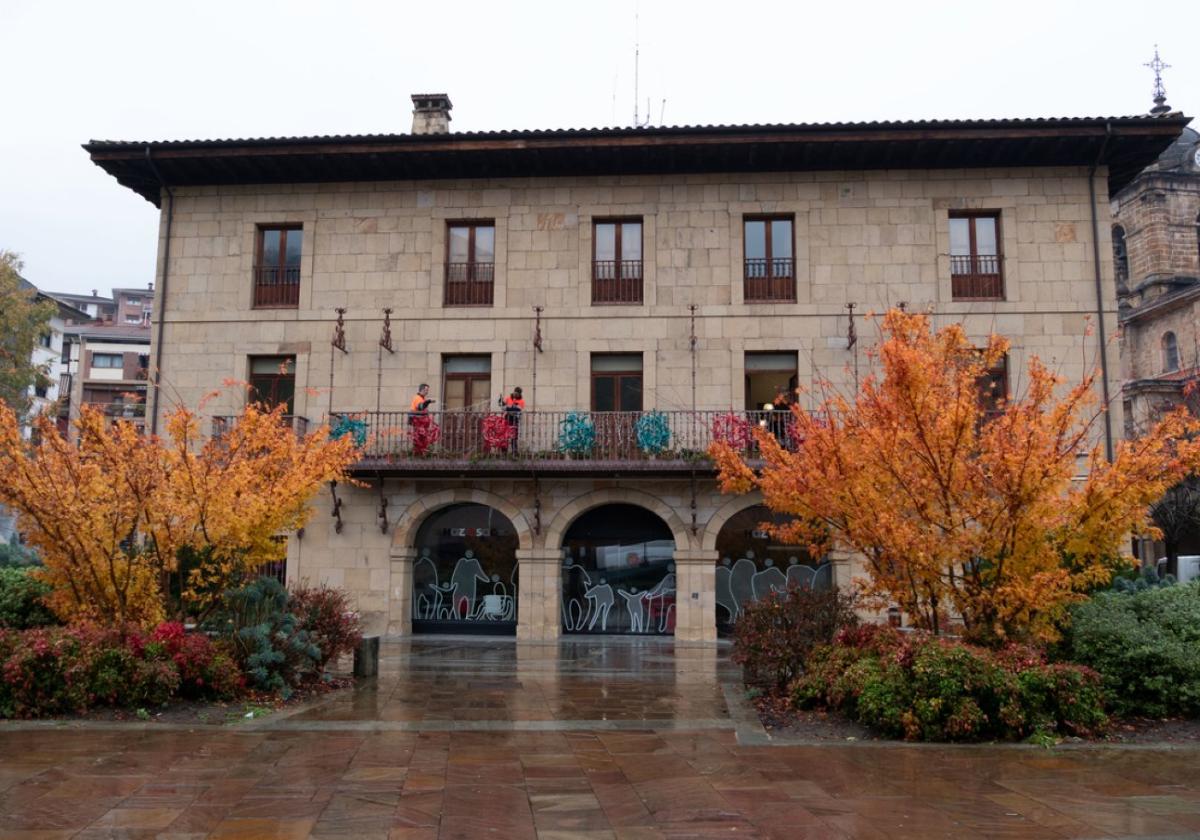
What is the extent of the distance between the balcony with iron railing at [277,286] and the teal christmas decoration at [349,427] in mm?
3392

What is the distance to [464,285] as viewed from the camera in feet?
73.2

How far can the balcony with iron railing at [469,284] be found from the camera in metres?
22.3

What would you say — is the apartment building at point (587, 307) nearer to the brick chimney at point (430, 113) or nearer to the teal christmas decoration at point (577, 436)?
the teal christmas decoration at point (577, 436)

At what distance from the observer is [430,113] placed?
24.1m

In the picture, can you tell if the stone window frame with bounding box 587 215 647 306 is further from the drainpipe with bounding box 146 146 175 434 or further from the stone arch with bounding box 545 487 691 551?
the drainpipe with bounding box 146 146 175 434

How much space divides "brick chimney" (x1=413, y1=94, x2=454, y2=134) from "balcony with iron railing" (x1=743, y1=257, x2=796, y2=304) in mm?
8247

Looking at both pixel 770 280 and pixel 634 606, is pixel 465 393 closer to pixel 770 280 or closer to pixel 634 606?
pixel 634 606

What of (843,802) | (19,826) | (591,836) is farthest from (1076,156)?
(19,826)

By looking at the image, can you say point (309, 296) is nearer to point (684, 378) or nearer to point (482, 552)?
A: point (482, 552)

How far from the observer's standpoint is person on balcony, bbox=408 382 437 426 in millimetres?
20984

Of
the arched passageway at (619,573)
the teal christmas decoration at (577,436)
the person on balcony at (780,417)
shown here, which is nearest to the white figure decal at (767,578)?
the arched passageway at (619,573)

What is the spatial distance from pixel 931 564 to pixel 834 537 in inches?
67.5

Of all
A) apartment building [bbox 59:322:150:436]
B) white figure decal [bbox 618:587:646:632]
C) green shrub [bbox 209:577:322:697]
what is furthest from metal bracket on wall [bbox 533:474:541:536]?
apartment building [bbox 59:322:150:436]

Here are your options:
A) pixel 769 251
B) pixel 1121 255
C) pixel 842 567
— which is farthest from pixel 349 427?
pixel 1121 255
